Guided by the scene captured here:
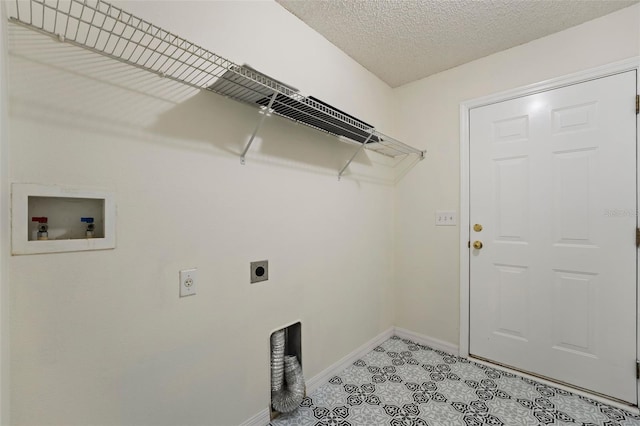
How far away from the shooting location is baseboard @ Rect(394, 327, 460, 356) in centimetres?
238

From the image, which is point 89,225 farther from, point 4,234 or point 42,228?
point 4,234

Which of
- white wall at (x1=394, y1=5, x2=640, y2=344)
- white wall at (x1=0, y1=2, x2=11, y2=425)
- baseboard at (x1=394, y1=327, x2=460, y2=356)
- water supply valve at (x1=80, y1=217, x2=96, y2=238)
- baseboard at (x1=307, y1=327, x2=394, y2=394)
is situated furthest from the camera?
baseboard at (x1=394, y1=327, x2=460, y2=356)

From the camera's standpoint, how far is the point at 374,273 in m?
2.51

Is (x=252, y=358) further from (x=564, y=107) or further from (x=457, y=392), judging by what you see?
(x=564, y=107)

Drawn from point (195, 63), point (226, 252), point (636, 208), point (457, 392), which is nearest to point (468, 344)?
point (457, 392)

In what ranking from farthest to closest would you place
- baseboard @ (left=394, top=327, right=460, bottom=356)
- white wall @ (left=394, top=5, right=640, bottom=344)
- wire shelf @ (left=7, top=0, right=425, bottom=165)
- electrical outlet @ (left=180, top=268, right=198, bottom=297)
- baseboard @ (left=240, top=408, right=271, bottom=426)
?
baseboard @ (left=394, top=327, right=460, bottom=356)
white wall @ (left=394, top=5, right=640, bottom=344)
baseboard @ (left=240, top=408, right=271, bottom=426)
electrical outlet @ (left=180, top=268, right=198, bottom=297)
wire shelf @ (left=7, top=0, right=425, bottom=165)

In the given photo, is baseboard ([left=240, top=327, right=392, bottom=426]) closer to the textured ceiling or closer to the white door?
the white door

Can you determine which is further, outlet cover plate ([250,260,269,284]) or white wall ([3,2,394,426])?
outlet cover plate ([250,260,269,284])

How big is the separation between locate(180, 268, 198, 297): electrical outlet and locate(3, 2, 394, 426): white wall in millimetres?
29

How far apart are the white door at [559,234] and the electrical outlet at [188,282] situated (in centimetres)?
210

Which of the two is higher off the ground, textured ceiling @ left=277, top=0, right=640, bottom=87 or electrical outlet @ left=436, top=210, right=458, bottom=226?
textured ceiling @ left=277, top=0, right=640, bottom=87

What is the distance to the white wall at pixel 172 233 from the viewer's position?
3.07ft

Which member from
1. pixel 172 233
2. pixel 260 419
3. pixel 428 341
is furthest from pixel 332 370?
pixel 172 233

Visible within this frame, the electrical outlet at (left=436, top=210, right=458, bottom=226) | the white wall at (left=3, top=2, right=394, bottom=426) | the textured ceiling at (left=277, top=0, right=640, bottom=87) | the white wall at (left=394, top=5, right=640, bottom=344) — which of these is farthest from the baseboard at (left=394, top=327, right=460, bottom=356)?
the textured ceiling at (left=277, top=0, right=640, bottom=87)
